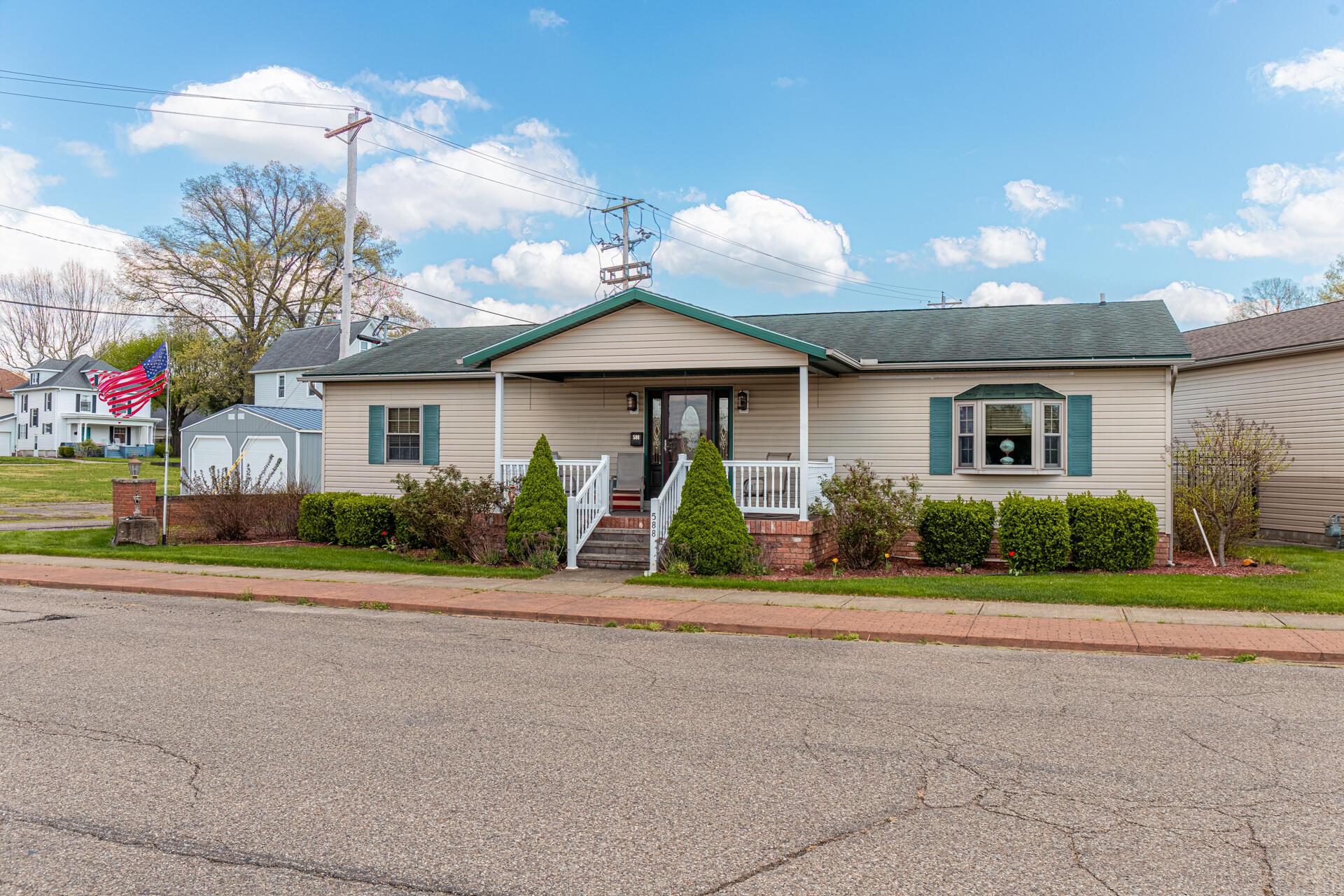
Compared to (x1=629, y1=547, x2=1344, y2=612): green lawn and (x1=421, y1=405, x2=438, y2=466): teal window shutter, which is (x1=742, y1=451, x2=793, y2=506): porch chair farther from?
(x1=421, y1=405, x2=438, y2=466): teal window shutter

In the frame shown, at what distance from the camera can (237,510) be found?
1858cm

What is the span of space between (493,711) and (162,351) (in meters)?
14.4

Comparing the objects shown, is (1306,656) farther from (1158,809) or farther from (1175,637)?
(1158,809)

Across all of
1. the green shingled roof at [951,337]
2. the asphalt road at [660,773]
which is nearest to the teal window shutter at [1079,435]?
the green shingled roof at [951,337]

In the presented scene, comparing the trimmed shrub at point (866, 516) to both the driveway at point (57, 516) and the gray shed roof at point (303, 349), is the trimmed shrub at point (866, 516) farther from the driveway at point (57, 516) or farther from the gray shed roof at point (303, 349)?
the gray shed roof at point (303, 349)

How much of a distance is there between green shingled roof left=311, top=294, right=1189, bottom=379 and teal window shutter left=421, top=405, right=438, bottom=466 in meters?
0.83

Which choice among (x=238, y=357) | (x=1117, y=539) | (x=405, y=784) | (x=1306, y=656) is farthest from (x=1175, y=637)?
(x=238, y=357)

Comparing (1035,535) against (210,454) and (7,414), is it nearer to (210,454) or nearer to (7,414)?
(210,454)

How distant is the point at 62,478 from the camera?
4097 cm

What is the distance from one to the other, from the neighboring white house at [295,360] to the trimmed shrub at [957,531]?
33.7 meters

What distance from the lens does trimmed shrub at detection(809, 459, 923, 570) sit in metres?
13.8

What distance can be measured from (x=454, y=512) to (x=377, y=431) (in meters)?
5.40

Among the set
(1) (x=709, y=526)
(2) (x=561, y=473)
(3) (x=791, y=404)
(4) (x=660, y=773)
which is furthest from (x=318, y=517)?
(4) (x=660, y=773)

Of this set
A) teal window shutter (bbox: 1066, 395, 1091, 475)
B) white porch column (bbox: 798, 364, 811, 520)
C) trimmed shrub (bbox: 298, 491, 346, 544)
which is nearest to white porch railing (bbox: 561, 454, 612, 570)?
white porch column (bbox: 798, 364, 811, 520)
